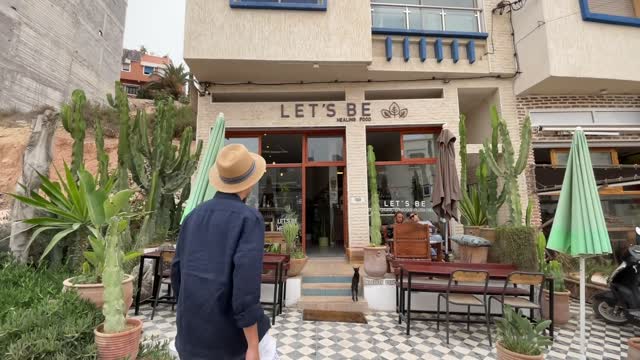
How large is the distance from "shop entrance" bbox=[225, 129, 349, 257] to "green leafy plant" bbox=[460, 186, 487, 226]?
296 centimetres

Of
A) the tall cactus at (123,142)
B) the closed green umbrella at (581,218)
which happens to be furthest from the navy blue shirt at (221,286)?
the tall cactus at (123,142)

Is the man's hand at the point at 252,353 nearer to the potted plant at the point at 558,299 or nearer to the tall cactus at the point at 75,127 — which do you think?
the potted plant at the point at 558,299

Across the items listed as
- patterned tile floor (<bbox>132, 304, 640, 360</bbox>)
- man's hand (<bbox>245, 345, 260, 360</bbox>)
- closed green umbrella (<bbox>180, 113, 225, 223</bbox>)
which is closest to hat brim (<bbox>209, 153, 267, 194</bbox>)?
man's hand (<bbox>245, 345, 260, 360</bbox>)

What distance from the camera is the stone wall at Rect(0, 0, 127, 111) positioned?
12852 millimetres

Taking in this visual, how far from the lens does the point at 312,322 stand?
4387mm

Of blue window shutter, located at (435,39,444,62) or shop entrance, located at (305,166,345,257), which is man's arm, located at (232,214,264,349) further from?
blue window shutter, located at (435,39,444,62)

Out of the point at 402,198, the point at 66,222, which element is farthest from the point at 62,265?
the point at 402,198

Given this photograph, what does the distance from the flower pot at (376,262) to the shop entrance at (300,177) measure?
2641mm

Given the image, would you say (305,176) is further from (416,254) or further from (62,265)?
(62,265)

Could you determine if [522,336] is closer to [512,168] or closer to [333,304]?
[333,304]

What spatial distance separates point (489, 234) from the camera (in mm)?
5988

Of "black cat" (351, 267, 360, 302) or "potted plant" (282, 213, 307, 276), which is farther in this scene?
"potted plant" (282, 213, 307, 276)

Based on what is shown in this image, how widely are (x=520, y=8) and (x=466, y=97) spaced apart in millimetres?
2588

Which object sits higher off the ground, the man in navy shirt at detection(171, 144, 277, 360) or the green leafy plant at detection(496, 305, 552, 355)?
the man in navy shirt at detection(171, 144, 277, 360)
